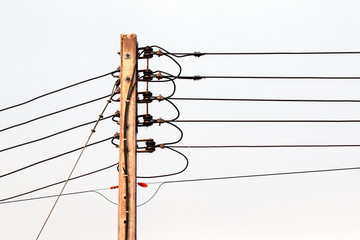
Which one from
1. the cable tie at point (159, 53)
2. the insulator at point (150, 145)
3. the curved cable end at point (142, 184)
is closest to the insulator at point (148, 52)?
the cable tie at point (159, 53)

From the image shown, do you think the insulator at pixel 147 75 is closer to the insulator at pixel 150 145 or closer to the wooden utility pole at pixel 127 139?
the wooden utility pole at pixel 127 139

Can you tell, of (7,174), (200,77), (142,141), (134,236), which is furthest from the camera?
(7,174)

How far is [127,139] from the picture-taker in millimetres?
10539

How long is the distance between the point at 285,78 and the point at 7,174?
5.55m

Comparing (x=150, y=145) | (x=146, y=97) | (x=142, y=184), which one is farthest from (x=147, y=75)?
(x=142, y=184)

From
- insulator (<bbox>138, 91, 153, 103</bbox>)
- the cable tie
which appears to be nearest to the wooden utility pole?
insulator (<bbox>138, 91, 153, 103</bbox>)

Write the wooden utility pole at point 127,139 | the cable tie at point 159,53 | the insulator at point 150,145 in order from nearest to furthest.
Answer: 1. the wooden utility pole at point 127,139
2. the insulator at point 150,145
3. the cable tie at point 159,53

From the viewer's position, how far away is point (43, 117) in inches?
500

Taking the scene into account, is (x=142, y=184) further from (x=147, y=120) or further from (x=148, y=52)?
(x=148, y=52)

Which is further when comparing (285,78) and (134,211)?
(285,78)

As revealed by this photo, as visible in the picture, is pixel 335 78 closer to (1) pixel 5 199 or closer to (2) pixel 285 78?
(2) pixel 285 78

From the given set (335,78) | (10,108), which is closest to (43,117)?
(10,108)

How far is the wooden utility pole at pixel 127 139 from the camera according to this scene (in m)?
10.2

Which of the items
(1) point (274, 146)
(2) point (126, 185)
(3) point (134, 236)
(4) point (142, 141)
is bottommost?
(3) point (134, 236)
